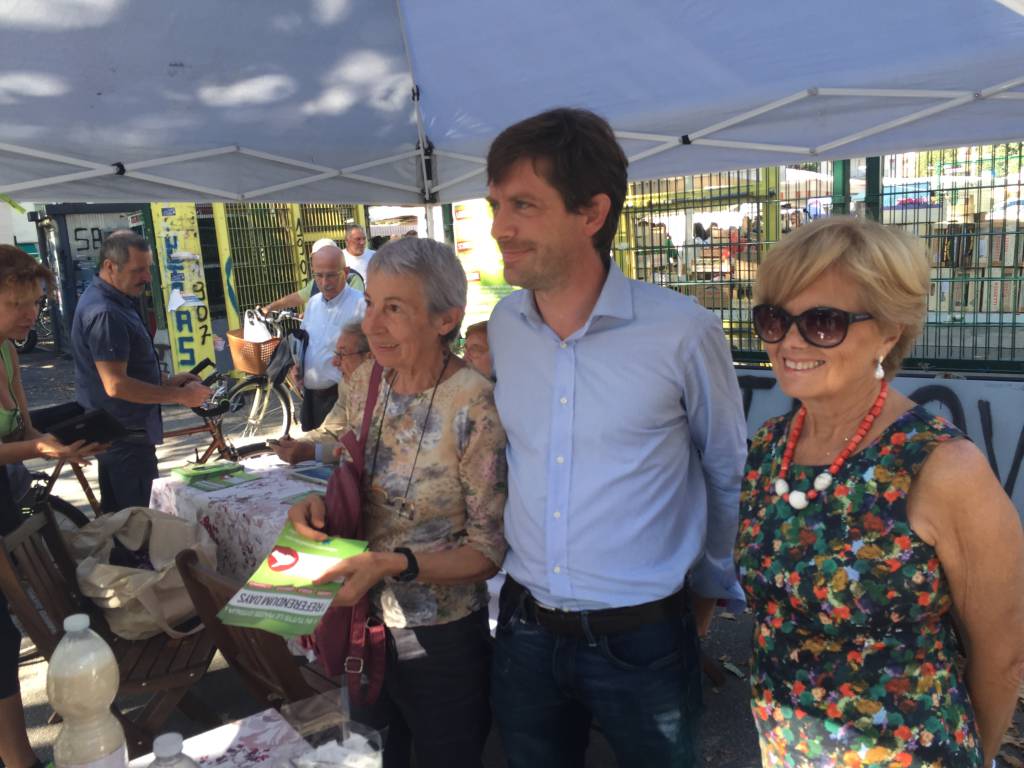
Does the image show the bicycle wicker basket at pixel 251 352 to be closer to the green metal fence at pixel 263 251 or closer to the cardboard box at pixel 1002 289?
the green metal fence at pixel 263 251

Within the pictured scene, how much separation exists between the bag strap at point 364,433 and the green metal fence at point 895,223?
337 centimetres

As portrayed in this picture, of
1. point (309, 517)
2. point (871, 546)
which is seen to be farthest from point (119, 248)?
point (871, 546)

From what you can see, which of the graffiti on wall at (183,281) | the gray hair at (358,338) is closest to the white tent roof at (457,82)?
the gray hair at (358,338)

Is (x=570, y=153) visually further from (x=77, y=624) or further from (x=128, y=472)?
(x=128, y=472)

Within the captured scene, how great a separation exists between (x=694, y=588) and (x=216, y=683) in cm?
278

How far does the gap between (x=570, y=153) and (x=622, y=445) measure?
0.64 meters

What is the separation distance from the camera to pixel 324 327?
6.14 m

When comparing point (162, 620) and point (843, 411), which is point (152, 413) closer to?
point (162, 620)

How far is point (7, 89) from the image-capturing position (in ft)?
9.95

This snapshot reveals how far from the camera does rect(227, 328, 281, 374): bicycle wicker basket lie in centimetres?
743

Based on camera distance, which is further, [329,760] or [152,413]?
[152,413]

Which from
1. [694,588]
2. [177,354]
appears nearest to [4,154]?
[694,588]

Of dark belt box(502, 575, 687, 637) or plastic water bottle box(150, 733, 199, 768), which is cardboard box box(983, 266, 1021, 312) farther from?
plastic water bottle box(150, 733, 199, 768)

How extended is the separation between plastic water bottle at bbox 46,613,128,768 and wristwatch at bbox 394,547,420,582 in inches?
22.8
